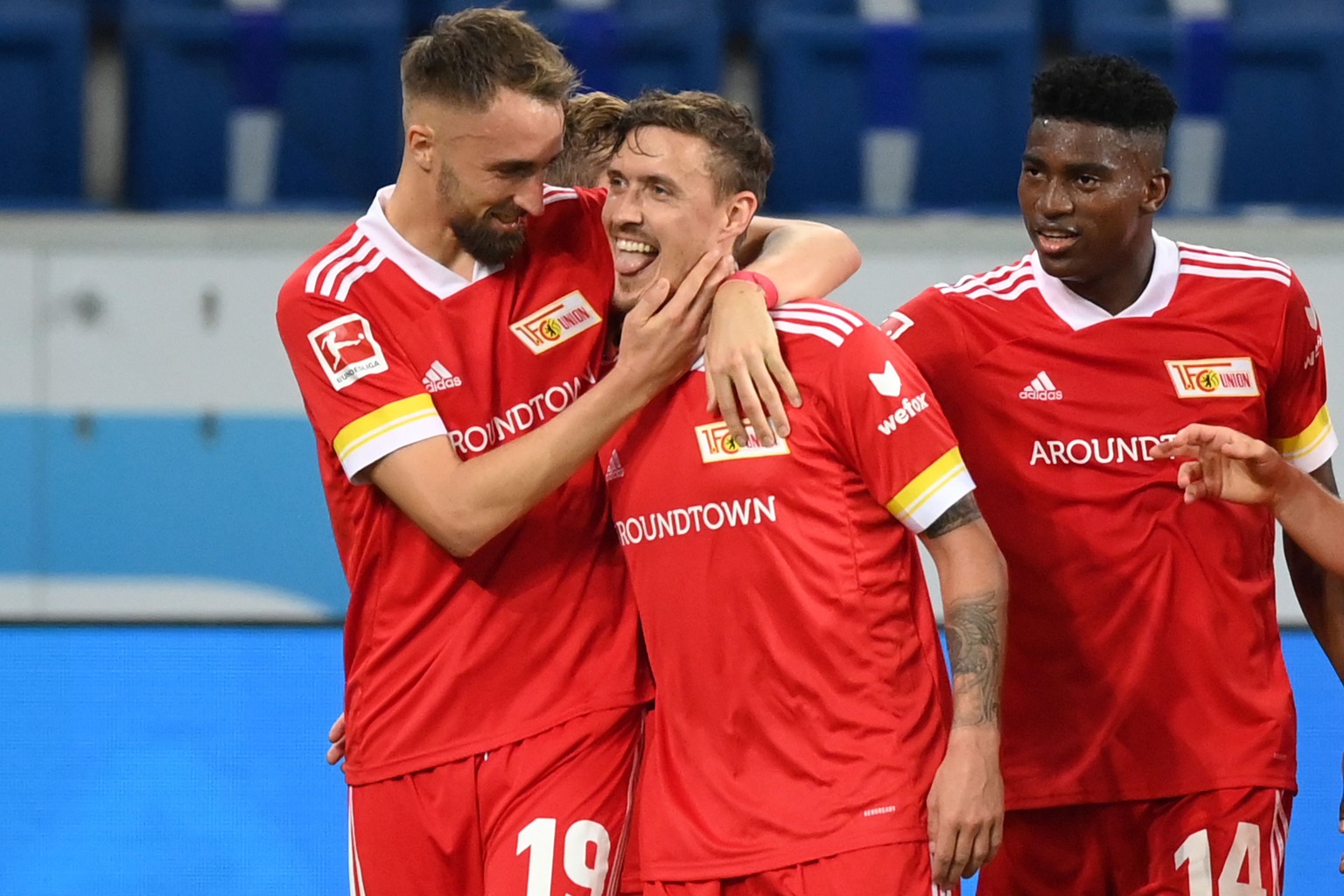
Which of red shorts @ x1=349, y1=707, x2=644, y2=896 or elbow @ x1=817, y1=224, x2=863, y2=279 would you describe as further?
elbow @ x1=817, y1=224, x2=863, y2=279

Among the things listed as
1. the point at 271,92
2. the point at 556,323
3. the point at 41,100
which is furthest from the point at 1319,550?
the point at 41,100

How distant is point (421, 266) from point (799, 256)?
63 cm

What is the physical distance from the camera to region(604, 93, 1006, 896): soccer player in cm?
241

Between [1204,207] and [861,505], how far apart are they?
5.03 metres

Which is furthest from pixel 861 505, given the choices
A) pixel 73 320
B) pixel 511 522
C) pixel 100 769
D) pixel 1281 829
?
pixel 73 320

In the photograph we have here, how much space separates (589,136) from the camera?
342 centimetres

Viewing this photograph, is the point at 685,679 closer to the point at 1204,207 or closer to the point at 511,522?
the point at 511,522

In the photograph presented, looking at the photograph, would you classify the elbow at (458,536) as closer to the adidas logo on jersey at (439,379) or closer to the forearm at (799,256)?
the adidas logo on jersey at (439,379)

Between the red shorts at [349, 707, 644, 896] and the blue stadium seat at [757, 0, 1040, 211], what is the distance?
179 inches

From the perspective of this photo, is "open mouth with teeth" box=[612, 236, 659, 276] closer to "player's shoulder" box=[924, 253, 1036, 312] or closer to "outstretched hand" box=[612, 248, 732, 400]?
"outstretched hand" box=[612, 248, 732, 400]

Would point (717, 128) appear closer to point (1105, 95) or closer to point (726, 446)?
point (726, 446)

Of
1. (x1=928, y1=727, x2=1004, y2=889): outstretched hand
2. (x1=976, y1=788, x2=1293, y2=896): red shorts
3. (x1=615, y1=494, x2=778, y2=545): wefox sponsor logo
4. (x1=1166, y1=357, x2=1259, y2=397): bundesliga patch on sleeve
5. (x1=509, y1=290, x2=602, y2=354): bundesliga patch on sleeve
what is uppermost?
(x1=509, y1=290, x2=602, y2=354): bundesliga patch on sleeve

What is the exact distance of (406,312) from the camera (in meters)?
2.85

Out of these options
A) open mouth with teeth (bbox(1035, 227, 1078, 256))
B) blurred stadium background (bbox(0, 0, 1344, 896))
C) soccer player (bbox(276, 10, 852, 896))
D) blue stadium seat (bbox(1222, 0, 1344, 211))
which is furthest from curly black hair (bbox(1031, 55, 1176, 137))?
blue stadium seat (bbox(1222, 0, 1344, 211))
